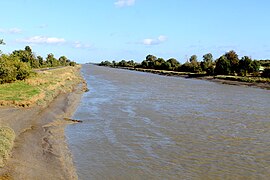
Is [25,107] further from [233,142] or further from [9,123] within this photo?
[233,142]

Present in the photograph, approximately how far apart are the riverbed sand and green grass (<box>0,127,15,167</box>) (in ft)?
0.78

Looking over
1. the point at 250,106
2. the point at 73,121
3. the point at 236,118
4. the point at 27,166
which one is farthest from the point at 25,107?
the point at 250,106

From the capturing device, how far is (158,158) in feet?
44.8

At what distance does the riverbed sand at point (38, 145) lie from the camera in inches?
437

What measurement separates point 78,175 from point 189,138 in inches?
313

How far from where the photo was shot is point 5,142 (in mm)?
12859

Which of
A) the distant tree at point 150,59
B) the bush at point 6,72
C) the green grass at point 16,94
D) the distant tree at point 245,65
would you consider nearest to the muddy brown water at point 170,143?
the green grass at point 16,94

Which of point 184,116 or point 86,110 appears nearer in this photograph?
point 184,116

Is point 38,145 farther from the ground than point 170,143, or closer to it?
farther from the ground

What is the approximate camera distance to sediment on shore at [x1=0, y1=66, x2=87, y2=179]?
11125 mm

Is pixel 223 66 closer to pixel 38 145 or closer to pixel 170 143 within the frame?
pixel 170 143

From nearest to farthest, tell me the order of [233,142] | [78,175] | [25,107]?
[78,175] < [233,142] < [25,107]

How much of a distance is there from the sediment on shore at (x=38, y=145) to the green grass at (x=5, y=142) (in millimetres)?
222

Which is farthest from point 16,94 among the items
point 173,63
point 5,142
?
point 173,63
